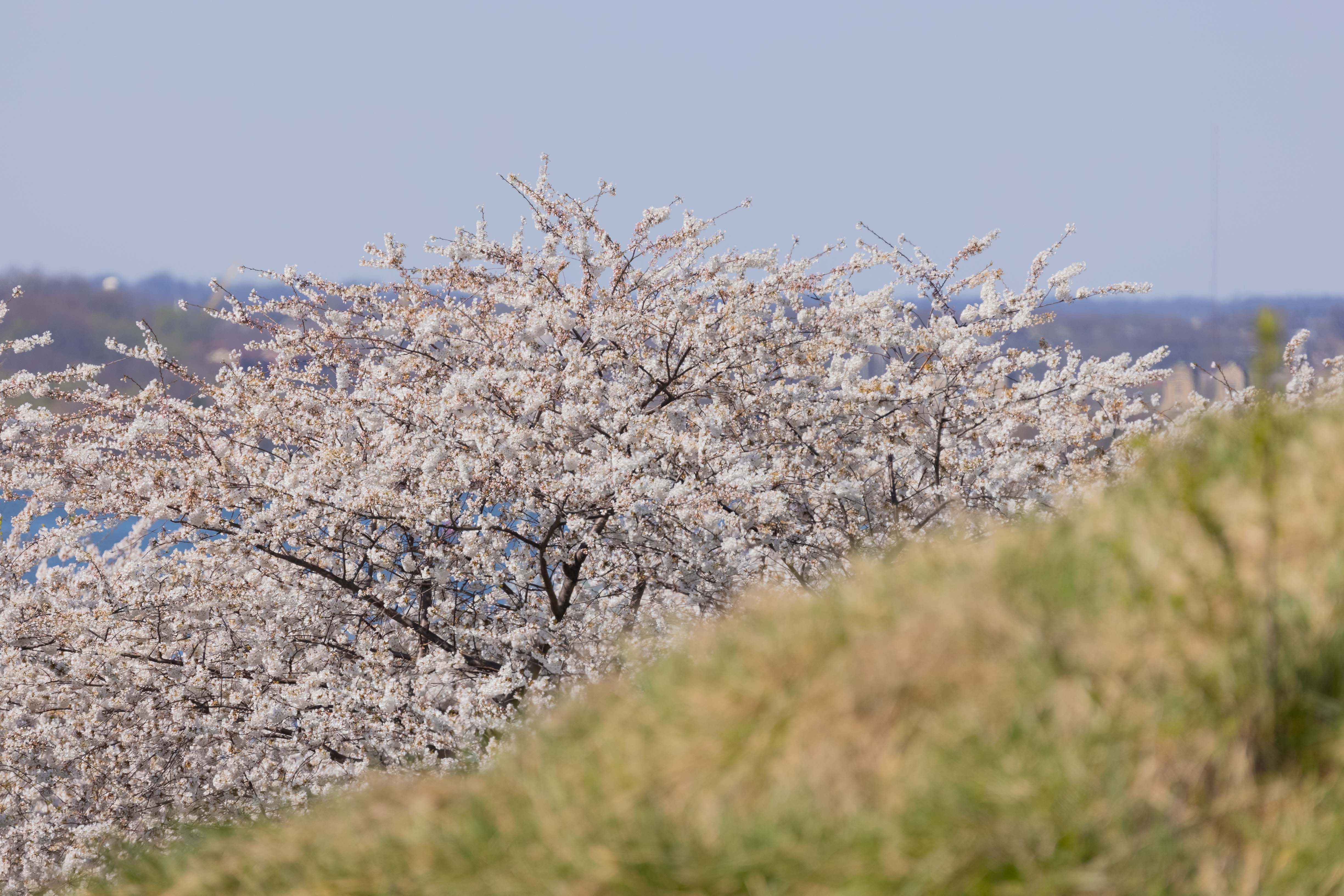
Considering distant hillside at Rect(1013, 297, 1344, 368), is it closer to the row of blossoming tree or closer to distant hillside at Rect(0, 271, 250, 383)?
the row of blossoming tree

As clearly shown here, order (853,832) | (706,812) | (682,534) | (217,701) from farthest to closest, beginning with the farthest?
(217,701) → (682,534) → (706,812) → (853,832)

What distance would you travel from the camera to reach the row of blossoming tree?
787cm

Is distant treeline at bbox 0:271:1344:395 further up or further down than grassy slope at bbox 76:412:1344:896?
further up

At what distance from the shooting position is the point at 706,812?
229 centimetres

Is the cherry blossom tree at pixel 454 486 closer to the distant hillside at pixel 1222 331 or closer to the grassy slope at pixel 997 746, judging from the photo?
the distant hillside at pixel 1222 331

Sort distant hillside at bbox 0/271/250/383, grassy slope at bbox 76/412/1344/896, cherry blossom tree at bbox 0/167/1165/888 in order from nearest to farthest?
grassy slope at bbox 76/412/1344/896, cherry blossom tree at bbox 0/167/1165/888, distant hillside at bbox 0/271/250/383

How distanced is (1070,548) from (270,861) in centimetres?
260

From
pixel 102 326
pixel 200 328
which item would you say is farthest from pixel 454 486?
pixel 102 326

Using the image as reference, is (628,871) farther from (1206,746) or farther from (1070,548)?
(1070,548)

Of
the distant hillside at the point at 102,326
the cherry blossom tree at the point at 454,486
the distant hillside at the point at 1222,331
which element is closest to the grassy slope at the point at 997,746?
the distant hillside at the point at 1222,331

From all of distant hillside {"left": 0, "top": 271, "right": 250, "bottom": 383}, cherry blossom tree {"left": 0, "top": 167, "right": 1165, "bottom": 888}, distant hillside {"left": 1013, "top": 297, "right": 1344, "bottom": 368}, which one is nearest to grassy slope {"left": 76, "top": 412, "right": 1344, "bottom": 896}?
distant hillside {"left": 1013, "top": 297, "right": 1344, "bottom": 368}

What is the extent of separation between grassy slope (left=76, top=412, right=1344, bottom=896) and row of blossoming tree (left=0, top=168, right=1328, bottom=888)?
4360 mm

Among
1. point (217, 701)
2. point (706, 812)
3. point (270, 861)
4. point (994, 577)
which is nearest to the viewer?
point (706, 812)

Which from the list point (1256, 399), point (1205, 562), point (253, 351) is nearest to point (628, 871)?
point (1205, 562)
